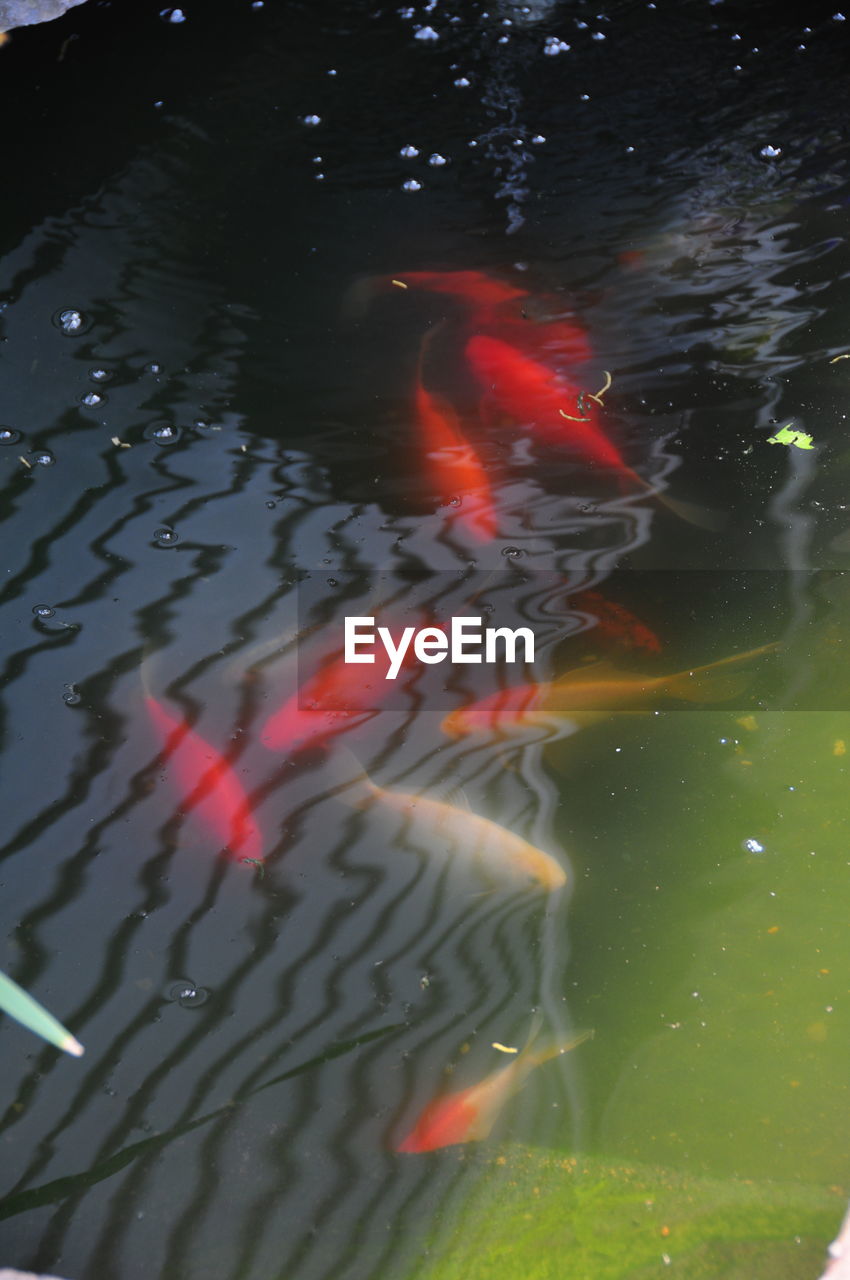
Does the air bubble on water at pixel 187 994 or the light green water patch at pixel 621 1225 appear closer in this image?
the light green water patch at pixel 621 1225

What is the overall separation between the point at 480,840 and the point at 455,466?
2.79 feet

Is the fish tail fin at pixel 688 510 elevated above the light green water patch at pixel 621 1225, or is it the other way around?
the fish tail fin at pixel 688 510

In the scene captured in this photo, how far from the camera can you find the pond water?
130 cm

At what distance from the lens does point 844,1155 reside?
130cm

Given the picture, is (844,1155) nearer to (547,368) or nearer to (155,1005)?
(155,1005)

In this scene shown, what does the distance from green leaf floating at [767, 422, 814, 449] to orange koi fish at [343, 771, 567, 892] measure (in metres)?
1.09

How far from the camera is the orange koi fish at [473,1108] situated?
131cm

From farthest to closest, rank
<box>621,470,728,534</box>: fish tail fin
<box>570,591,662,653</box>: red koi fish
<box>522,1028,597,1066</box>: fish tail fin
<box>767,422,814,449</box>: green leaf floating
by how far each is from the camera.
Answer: <box>767,422,814,449</box>: green leaf floating, <box>621,470,728,534</box>: fish tail fin, <box>570,591,662,653</box>: red koi fish, <box>522,1028,597,1066</box>: fish tail fin

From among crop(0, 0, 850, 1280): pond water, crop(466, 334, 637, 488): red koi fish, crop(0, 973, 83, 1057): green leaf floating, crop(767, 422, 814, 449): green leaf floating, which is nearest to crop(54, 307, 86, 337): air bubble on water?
crop(0, 0, 850, 1280): pond water

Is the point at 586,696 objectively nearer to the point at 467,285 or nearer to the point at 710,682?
the point at 710,682

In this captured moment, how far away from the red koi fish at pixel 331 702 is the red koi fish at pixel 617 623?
0.36 m

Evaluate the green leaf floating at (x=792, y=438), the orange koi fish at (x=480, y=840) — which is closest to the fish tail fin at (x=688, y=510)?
the green leaf floating at (x=792, y=438)

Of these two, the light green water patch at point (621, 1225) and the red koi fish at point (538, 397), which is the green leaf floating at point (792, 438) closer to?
the red koi fish at point (538, 397)

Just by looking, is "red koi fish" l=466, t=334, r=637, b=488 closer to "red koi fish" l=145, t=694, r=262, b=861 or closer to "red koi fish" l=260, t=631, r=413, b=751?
"red koi fish" l=260, t=631, r=413, b=751
